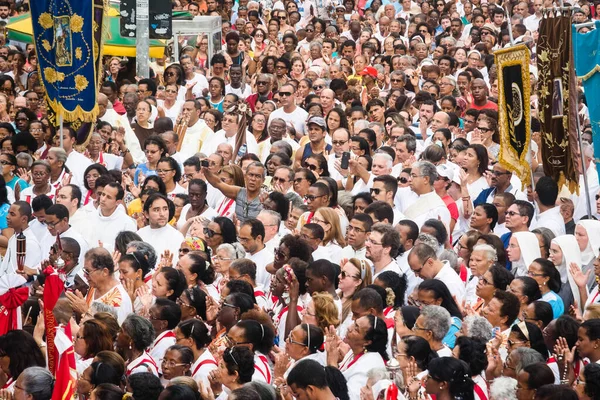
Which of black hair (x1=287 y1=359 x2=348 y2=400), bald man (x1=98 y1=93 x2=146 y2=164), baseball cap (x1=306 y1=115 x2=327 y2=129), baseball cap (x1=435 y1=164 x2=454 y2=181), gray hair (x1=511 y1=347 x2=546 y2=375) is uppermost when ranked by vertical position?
black hair (x1=287 y1=359 x2=348 y2=400)

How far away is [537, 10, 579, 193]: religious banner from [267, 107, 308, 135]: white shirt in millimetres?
3667

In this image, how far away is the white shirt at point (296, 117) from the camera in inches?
602

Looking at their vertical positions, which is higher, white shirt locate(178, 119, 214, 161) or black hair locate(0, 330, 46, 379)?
black hair locate(0, 330, 46, 379)

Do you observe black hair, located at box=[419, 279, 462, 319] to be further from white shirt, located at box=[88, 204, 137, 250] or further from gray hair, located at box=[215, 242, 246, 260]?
white shirt, located at box=[88, 204, 137, 250]

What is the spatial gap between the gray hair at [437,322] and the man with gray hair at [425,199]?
10.6ft

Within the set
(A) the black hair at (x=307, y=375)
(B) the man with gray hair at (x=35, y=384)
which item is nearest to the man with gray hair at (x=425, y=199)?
(A) the black hair at (x=307, y=375)

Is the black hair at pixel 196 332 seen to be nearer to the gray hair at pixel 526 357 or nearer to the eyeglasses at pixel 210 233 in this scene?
the gray hair at pixel 526 357

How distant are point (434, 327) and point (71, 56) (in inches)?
275

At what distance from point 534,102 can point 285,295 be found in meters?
7.09

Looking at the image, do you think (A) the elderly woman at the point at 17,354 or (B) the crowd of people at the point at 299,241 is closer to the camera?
(B) the crowd of people at the point at 299,241

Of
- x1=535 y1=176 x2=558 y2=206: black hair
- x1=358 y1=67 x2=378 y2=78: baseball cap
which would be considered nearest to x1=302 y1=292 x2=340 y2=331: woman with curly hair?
x1=535 y1=176 x2=558 y2=206: black hair

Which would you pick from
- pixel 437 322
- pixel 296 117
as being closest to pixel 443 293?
pixel 437 322

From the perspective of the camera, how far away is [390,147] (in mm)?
13297

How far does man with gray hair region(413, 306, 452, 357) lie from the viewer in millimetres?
8203
